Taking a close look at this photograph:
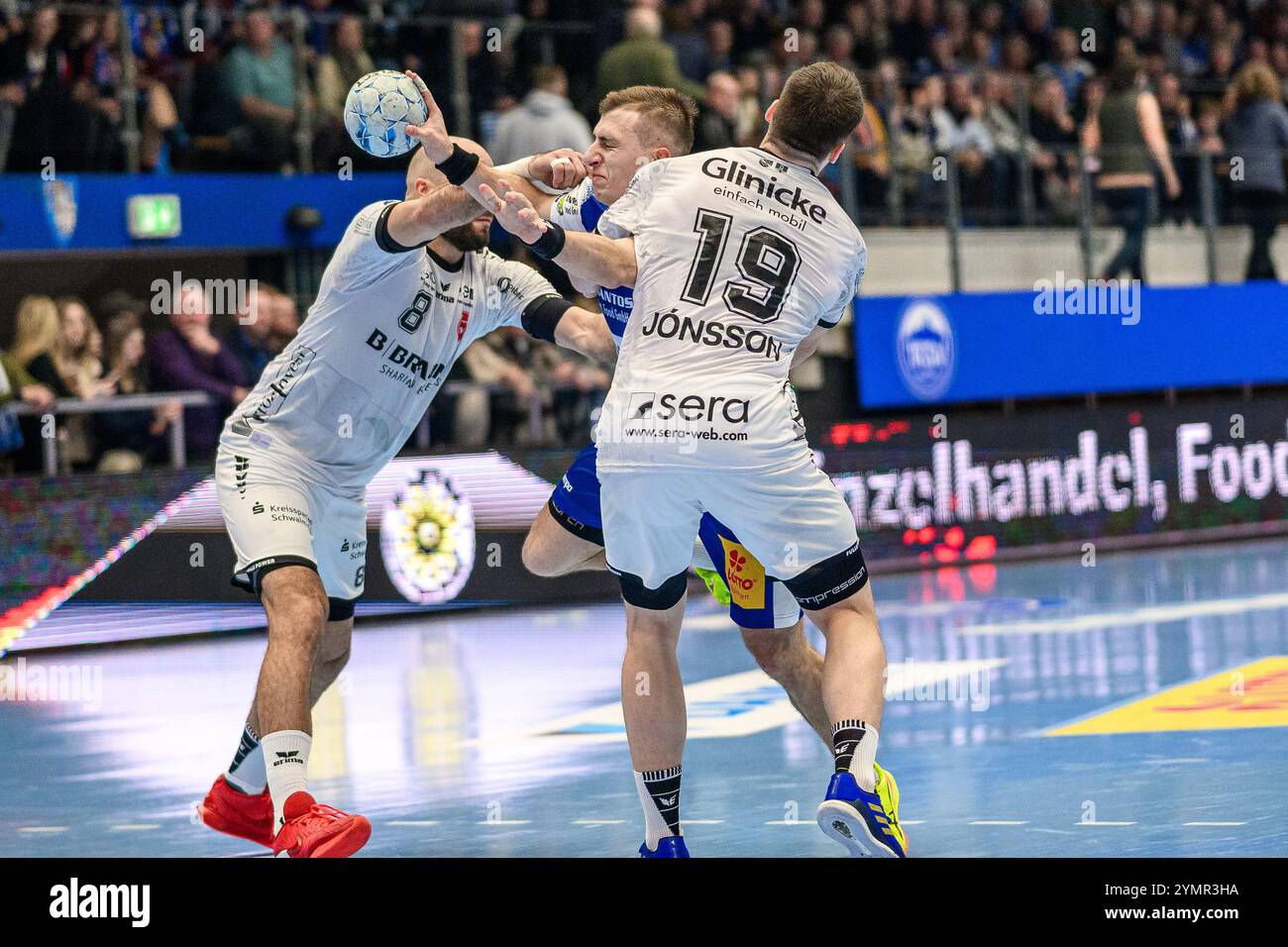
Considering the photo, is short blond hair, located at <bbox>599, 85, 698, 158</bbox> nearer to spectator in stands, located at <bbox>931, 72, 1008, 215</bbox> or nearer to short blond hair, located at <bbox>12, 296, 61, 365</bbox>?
short blond hair, located at <bbox>12, 296, 61, 365</bbox>

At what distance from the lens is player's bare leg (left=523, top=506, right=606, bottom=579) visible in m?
6.46

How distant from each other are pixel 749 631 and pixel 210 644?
671cm

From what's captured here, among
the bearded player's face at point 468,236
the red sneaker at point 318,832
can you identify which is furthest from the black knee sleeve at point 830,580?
the bearded player's face at point 468,236

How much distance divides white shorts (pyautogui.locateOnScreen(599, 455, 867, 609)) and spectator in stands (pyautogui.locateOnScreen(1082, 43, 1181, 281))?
11.4 m

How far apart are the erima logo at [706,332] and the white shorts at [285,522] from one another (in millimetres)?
1452

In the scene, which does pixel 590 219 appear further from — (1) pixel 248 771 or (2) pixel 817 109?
(1) pixel 248 771

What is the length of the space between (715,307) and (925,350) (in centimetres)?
978

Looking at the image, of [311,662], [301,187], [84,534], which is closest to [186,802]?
[311,662]

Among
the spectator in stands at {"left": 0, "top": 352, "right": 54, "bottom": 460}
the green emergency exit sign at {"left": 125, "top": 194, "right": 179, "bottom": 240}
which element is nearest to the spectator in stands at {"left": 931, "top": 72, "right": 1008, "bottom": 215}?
the green emergency exit sign at {"left": 125, "top": 194, "right": 179, "bottom": 240}

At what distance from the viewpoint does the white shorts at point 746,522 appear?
17.3ft

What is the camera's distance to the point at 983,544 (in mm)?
15008

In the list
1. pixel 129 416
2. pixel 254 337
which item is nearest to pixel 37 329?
pixel 129 416

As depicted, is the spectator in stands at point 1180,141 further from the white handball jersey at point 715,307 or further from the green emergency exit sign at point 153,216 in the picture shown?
the white handball jersey at point 715,307

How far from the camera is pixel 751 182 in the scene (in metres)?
5.40
